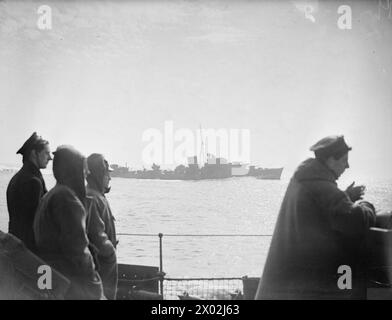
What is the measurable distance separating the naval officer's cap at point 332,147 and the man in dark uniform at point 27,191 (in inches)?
83.6

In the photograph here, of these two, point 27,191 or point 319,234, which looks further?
point 27,191

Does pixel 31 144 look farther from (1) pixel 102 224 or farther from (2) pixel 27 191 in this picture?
(1) pixel 102 224

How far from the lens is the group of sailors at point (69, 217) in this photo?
9.62ft

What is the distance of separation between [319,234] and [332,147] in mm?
548

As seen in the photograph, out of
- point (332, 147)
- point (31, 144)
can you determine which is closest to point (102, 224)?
point (31, 144)

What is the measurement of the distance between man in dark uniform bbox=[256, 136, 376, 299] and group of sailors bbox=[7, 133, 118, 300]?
118cm

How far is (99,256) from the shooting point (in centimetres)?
357

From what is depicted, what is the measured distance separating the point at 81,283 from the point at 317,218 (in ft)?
5.04

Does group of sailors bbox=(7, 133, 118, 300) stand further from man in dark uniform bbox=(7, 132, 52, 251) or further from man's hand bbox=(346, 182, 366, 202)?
man's hand bbox=(346, 182, 366, 202)

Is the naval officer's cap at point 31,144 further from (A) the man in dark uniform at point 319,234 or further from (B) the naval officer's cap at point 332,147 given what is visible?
(B) the naval officer's cap at point 332,147

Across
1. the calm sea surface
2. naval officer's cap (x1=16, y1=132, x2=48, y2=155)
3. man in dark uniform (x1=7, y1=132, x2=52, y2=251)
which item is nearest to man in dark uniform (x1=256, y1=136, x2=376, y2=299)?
man in dark uniform (x1=7, y1=132, x2=52, y2=251)

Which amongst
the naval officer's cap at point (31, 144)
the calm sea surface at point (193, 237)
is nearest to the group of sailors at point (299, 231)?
the naval officer's cap at point (31, 144)

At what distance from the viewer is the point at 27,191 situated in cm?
366
